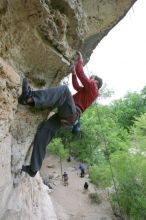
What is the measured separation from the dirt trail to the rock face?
12081mm

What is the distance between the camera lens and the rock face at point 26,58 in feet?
15.4

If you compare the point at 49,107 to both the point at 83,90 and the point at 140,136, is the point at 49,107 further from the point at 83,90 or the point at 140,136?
the point at 140,136

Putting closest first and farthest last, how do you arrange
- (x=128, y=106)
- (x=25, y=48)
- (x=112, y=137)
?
1. (x=25, y=48)
2. (x=112, y=137)
3. (x=128, y=106)

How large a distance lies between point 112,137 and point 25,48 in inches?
780

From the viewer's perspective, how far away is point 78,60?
6184mm

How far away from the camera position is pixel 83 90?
5.84 meters

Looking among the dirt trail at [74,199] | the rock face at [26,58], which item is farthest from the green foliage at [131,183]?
the rock face at [26,58]

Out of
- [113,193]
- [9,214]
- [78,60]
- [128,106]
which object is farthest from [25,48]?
[128,106]

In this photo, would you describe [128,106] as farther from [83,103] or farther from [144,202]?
[83,103]

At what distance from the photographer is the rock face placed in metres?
4.70

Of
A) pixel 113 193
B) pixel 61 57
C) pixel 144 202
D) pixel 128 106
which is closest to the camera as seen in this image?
pixel 61 57

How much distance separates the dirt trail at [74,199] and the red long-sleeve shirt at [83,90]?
1250 cm

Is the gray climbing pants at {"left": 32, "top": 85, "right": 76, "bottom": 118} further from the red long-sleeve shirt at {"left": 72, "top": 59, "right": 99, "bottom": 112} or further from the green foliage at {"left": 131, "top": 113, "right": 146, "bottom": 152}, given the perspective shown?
the green foliage at {"left": 131, "top": 113, "right": 146, "bottom": 152}

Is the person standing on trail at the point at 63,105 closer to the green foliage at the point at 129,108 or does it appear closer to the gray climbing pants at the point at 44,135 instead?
the gray climbing pants at the point at 44,135
